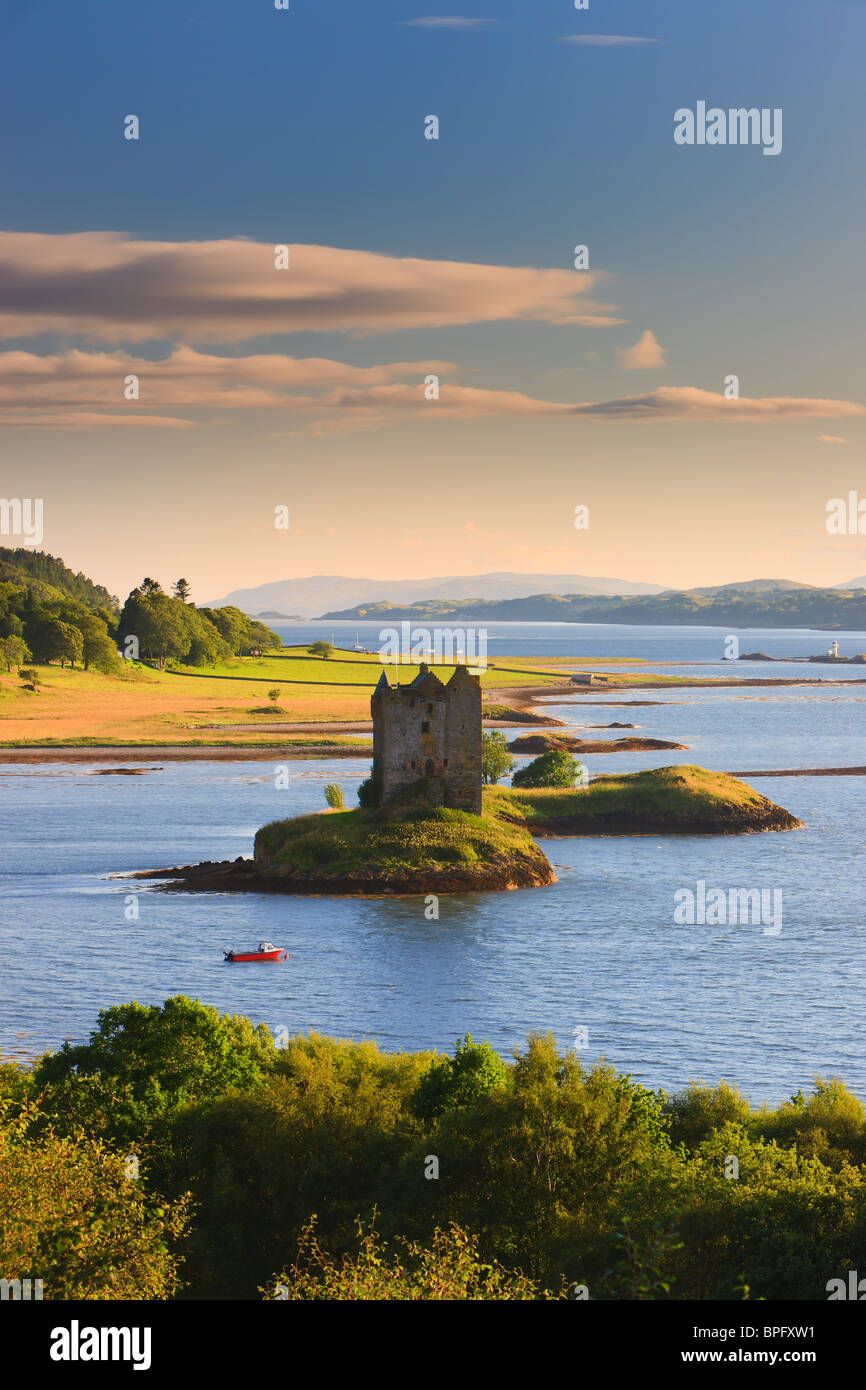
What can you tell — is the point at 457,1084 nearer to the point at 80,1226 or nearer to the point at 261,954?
the point at 80,1226

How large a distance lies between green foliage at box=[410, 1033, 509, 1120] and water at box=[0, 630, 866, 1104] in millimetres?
13677

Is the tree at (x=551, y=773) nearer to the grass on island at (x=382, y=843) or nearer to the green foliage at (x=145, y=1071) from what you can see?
the grass on island at (x=382, y=843)

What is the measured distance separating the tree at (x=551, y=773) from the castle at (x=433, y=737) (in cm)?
3176

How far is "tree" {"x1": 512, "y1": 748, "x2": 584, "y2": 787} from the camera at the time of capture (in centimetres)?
12019

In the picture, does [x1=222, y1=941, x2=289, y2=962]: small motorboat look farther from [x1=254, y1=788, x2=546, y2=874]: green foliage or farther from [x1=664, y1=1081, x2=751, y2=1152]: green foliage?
[x1=664, y1=1081, x2=751, y2=1152]: green foliage

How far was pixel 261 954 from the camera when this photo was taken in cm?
6675

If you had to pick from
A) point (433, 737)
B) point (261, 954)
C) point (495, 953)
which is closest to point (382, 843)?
point (433, 737)

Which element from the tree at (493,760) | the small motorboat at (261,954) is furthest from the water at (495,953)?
the tree at (493,760)

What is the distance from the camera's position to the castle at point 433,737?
8794 cm

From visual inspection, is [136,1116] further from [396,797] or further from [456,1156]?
[396,797]
